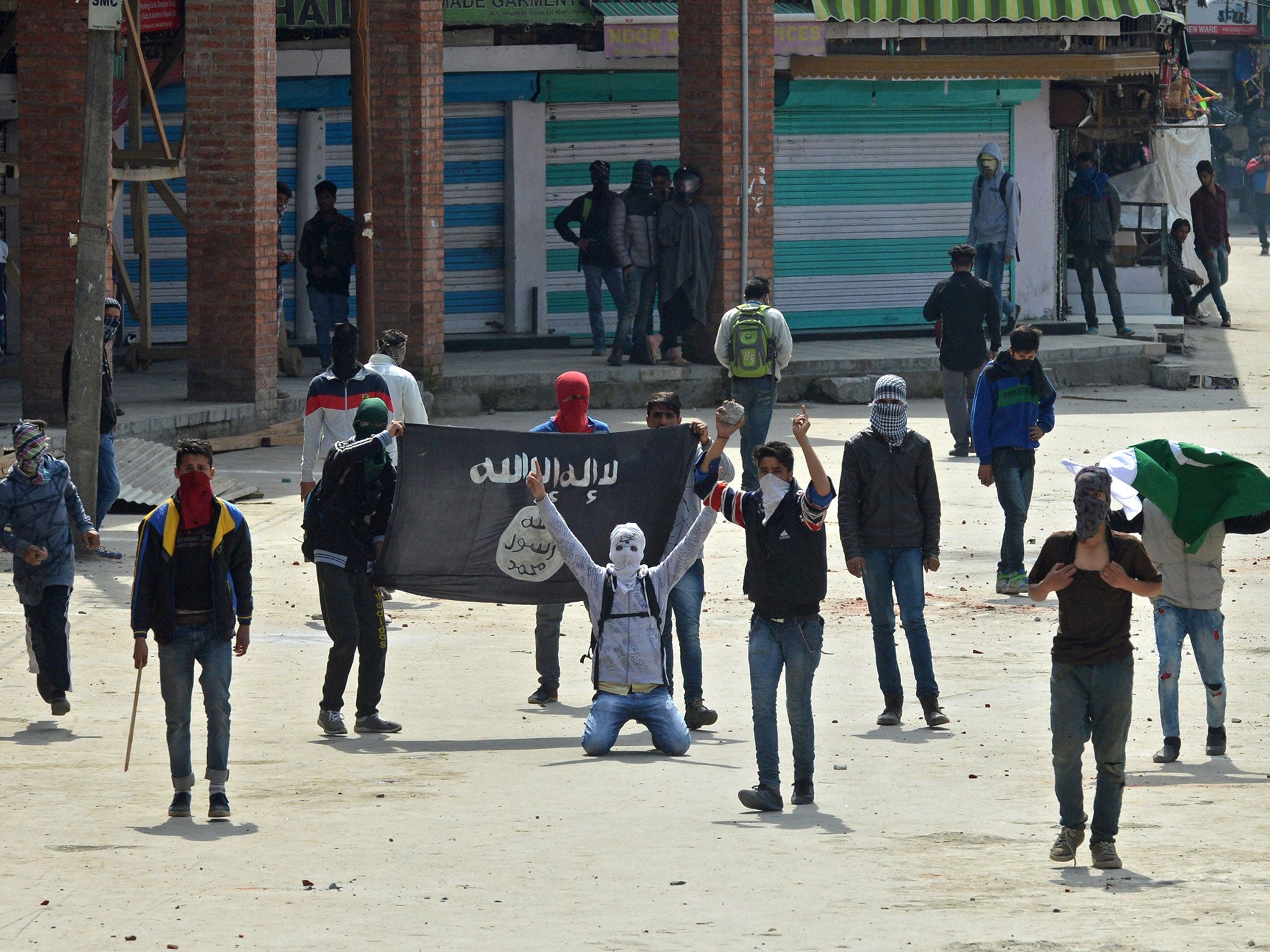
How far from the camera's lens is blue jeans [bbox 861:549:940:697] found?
10008 millimetres

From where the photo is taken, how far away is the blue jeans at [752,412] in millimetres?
16094

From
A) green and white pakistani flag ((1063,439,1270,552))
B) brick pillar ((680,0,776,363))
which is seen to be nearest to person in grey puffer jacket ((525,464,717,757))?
green and white pakistani flag ((1063,439,1270,552))

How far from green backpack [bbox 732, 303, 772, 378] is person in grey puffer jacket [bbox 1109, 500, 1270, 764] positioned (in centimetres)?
663

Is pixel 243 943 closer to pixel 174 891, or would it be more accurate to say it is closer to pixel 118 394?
pixel 174 891

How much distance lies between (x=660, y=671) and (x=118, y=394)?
11.8 meters

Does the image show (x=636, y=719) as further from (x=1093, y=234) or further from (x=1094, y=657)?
(x=1093, y=234)

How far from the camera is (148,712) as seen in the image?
33.7 ft

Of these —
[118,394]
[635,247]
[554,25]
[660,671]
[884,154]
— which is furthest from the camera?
[884,154]

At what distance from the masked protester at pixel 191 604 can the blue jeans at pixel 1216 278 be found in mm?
22348

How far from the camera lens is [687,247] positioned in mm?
21984

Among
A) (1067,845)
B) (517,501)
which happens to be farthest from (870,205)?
(1067,845)

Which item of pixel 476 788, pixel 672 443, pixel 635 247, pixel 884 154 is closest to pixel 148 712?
pixel 476 788

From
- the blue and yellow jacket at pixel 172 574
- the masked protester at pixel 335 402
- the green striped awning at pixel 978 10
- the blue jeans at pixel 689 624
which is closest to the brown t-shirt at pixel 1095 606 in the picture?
the blue jeans at pixel 689 624

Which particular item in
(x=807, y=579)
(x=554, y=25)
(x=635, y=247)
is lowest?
(x=807, y=579)
